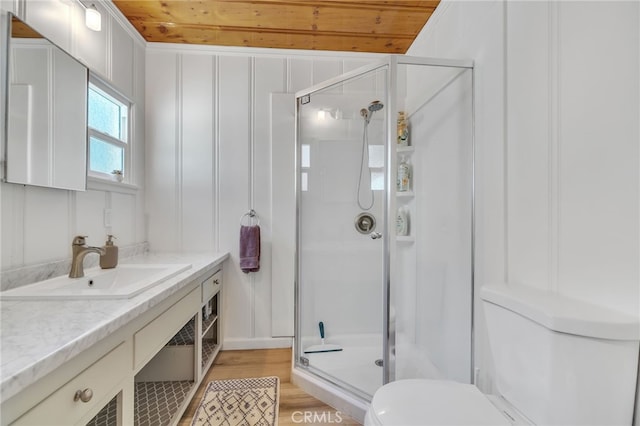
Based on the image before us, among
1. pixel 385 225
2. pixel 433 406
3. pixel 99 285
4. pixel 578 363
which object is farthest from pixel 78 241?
pixel 578 363

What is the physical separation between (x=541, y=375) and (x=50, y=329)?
1.36 meters

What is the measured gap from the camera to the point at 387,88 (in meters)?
1.43

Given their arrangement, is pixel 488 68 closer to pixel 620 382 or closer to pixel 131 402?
pixel 620 382

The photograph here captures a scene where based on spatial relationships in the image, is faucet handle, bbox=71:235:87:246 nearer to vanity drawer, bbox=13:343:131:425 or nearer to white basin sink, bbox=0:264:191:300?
white basin sink, bbox=0:264:191:300

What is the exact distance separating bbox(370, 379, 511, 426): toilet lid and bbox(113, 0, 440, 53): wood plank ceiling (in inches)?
83.4

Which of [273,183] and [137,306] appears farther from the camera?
[273,183]

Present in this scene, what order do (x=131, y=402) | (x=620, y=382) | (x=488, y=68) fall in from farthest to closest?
(x=488, y=68)
(x=131, y=402)
(x=620, y=382)

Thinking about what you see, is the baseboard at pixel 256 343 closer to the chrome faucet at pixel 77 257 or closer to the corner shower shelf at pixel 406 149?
the chrome faucet at pixel 77 257

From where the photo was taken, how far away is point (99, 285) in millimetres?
1353

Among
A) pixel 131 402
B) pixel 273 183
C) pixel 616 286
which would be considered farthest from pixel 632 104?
pixel 273 183

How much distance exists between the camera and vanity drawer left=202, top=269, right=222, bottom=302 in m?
1.73

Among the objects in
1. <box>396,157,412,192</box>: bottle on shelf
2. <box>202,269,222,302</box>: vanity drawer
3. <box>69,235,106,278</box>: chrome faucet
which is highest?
<box>396,157,412,192</box>: bottle on shelf

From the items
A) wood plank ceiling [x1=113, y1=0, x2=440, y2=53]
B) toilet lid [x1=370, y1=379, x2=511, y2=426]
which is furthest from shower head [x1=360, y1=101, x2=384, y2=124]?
toilet lid [x1=370, y1=379, x2=511, y2=426]

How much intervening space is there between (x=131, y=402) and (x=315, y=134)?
1.73 m
